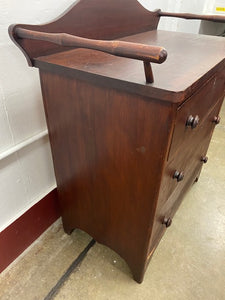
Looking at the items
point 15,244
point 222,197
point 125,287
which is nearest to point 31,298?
point 15,244

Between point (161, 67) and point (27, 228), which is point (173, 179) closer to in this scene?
point (161, 67)

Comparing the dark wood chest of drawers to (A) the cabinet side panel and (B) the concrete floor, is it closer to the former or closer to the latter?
(A) the cabinet side panel

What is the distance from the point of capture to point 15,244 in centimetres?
106

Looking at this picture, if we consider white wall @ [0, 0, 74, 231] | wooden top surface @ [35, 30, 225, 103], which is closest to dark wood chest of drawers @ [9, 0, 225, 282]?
wooden top surface @ [35, 30, 225, 103]

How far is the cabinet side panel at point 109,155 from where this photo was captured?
0.62 metres

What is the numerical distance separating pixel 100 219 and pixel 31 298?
17.0 inches

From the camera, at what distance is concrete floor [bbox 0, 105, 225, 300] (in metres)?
1.00

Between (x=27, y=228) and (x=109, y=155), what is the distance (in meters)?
0.62

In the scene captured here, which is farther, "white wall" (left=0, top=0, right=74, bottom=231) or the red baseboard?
the red baseboard

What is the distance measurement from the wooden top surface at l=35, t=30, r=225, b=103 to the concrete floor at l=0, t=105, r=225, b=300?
85 centimetres

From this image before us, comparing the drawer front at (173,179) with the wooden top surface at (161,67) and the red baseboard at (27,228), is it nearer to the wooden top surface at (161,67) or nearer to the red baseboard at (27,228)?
the wooden top surface at (161,67)

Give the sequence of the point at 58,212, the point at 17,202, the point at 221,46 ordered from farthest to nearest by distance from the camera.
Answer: the point at 58,212 < the point at 17,202 < the point at 221,46

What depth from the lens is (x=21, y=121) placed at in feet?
2.91

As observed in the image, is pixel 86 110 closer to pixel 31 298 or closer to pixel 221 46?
pixel 221 46
